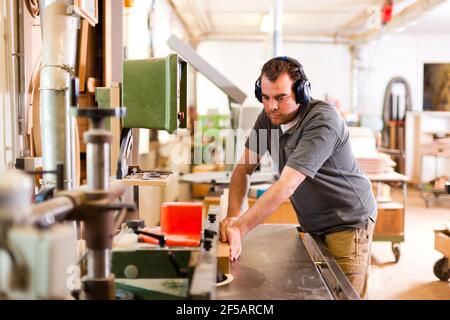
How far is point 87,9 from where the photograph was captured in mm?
1533

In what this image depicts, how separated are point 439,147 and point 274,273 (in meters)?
4.98

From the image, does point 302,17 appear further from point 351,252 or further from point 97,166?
point 97,166

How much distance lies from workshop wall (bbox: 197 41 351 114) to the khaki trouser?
5721 millimetres

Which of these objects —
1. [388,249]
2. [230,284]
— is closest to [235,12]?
[388,249]

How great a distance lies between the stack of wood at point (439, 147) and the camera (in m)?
5.52

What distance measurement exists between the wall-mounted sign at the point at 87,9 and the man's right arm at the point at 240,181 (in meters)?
0.68

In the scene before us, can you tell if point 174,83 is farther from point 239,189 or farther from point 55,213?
point 55,213

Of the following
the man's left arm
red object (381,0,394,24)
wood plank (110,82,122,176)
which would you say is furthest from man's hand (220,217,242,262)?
red object (381,0,394,24)

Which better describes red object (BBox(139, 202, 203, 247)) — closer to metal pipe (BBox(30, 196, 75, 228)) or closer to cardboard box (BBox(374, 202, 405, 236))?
metal pipe (BBox(30, 196, 75, 228))

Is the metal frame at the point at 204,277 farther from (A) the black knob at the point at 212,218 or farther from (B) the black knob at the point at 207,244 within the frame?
(A) the black knob at the point at 212,218

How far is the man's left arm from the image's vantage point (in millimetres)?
1274

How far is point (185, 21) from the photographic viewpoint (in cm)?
598

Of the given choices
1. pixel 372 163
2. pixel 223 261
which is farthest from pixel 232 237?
pixel 372 163

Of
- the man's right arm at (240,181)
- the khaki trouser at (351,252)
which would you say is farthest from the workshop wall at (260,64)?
the khaki trouser at (351,252)
